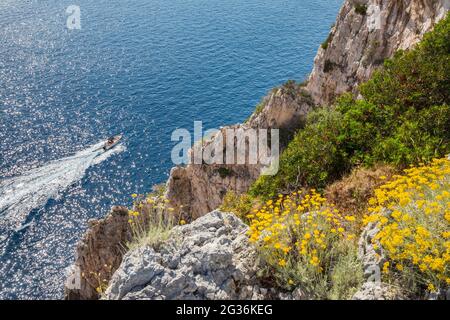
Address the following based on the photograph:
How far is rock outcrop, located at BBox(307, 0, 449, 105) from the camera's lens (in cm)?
2980

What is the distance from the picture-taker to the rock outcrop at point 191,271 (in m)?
8.59

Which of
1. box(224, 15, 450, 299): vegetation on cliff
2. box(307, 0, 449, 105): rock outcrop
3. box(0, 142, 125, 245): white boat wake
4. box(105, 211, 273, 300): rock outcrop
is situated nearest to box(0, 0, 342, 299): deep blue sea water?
box(0, 142, 125, 245): white boat wake

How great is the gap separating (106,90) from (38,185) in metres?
23.4

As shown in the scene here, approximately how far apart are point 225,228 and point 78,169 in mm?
48109

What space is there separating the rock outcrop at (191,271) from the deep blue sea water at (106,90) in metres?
36.8

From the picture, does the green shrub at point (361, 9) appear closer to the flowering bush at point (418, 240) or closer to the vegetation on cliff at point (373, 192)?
the vegetation on cliff at point (373, 192)

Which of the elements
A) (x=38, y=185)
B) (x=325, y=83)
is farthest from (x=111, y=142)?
(x=325, y=83)

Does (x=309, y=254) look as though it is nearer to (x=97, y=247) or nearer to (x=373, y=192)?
(x=373, y=192)

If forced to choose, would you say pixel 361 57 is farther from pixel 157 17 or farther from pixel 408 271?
pixel 157 17

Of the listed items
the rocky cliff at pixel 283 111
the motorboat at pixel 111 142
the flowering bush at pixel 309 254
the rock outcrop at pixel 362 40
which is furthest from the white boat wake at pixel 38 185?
the flowering bush at pixel 309 254

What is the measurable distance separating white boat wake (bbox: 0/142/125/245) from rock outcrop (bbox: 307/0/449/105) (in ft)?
103

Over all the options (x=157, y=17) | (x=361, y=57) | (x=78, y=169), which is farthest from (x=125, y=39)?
(x=361, y=57)

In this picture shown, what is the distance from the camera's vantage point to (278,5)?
9444cm

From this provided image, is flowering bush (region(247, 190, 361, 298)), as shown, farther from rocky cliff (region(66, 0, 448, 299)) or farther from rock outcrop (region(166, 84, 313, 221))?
rock outcrop (region(166, 84, 313, 221))
